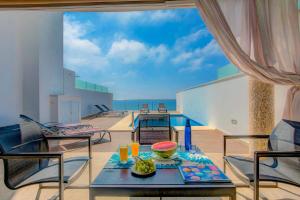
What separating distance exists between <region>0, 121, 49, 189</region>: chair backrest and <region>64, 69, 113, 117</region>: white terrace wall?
583 cm

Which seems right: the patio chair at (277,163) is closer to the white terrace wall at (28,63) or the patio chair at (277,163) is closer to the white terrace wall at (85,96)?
the white terrace wall at (28,63)

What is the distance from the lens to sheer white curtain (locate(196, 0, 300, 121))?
221cm

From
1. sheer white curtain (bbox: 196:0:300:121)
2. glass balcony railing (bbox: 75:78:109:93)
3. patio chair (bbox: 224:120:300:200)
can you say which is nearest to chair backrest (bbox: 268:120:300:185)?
patio chair (bbox: 224:120:300:200)

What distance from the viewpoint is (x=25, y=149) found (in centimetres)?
176

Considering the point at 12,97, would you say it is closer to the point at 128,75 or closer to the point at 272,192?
the point at 272,192

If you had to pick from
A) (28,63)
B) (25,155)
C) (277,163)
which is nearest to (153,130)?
(277,163)

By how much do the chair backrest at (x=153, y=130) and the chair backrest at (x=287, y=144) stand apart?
1432 millimetres

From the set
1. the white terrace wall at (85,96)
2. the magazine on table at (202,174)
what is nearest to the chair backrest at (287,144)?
the magazine on table at (202,174)

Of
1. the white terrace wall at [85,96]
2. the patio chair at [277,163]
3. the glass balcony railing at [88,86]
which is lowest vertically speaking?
the patio chair at [277,163]

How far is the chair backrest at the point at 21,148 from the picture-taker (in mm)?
1461

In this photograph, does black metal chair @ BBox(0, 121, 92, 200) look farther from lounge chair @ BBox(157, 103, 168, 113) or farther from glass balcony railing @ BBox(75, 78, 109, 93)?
lounge chair @ BBox(157, 103, 168, 113)

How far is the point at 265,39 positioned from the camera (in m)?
2.26

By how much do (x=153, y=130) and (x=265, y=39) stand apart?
6.35 feet

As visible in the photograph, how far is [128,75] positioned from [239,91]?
17602 mm
